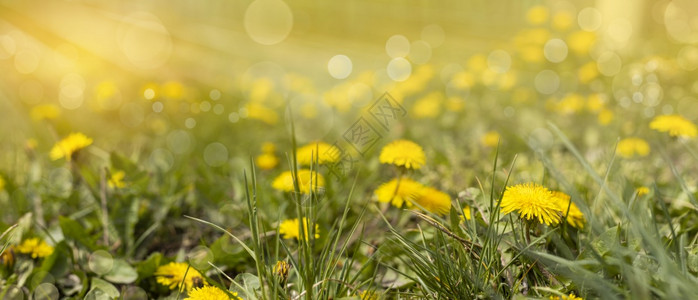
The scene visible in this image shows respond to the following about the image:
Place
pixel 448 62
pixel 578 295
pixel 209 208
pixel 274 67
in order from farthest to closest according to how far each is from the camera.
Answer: pixel 448 62
pixel 274 67
pixel 209 208
pixel 578 295

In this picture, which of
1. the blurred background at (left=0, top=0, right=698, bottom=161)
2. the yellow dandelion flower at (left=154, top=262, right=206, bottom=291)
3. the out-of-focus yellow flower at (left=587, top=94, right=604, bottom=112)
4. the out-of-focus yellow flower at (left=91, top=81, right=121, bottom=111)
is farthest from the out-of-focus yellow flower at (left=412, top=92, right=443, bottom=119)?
the yellow dandelion flower at (left=154, top=262, right=206, bottom=291)

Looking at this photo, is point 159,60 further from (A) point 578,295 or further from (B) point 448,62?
(A) point 578,295

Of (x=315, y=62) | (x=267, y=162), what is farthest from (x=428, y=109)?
(x=315, y=62)

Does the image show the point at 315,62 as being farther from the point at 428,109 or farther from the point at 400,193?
the point at 400,193

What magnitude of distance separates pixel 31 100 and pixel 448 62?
3489 mm

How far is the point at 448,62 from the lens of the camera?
16.2ft

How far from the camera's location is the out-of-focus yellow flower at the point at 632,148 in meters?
1.93

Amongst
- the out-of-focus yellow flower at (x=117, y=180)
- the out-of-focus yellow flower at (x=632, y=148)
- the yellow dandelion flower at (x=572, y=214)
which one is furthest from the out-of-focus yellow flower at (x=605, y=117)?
the out-of-focus yellow flower at (x=117, y=180)

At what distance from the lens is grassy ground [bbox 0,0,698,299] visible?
2.86ft

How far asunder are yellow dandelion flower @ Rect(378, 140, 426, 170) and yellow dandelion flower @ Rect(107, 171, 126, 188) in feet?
2.45

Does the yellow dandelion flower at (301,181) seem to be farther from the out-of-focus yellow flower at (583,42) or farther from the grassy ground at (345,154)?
the out-of-focus yellow flower at (583,42)

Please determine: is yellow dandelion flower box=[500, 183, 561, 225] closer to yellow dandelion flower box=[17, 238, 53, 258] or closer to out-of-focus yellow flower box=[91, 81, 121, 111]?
yellow dandelion flower box=[17, 238, 53, 258]

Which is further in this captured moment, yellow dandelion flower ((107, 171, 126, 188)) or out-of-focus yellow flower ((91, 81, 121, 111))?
out-of-focus yellow flower ((91, 81, 121, 111))

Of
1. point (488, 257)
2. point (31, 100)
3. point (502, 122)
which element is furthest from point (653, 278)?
point (31, 100)
